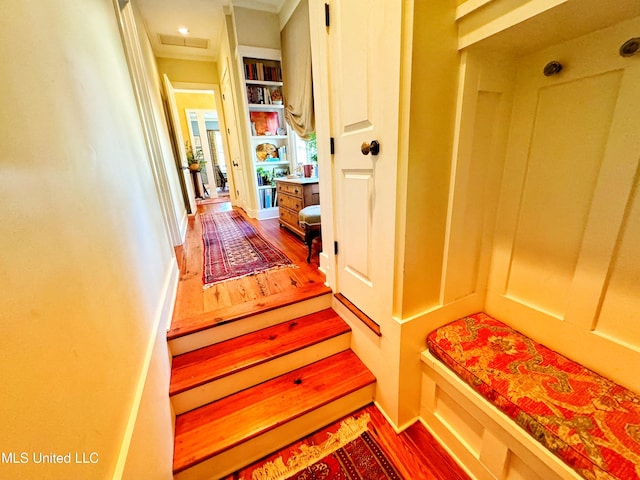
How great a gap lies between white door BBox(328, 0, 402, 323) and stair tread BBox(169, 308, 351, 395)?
0.28 meters

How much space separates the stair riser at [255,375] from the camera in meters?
1.24

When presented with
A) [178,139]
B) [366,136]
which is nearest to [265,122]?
[178,139]

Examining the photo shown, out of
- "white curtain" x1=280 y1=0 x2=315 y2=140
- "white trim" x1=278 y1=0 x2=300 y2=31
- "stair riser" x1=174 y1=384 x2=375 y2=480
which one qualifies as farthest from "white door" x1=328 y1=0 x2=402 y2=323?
"white trim" x1=278 y1=0 x2=300 y2=31

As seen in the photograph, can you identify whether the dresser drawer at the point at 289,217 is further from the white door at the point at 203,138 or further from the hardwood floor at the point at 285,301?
the white door at the point at 203,138

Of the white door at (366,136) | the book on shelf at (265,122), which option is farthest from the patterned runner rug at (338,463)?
the book on shelf at (265,122)

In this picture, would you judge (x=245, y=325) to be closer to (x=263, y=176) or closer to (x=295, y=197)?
(x=295, y=197)

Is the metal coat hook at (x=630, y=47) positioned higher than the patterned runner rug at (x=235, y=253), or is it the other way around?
the metal coat hook at (x=630, y=47)

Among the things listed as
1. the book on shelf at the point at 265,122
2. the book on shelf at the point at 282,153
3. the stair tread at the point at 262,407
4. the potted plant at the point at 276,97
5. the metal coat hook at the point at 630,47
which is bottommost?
the stair tread at the point at 262,407

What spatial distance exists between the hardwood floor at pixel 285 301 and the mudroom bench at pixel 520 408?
10 cm

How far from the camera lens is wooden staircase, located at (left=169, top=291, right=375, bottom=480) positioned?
44.2 inches

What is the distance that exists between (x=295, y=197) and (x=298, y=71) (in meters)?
1.50

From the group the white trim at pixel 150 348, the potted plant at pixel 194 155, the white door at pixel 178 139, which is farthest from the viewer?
the potted plant at pixel 194 155

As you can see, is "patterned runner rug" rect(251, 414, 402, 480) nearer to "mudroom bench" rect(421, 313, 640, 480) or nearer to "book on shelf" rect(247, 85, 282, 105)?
"mudroom bench" rect(421, 313, 640, 480)

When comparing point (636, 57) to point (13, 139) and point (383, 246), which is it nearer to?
point (383, 246)
